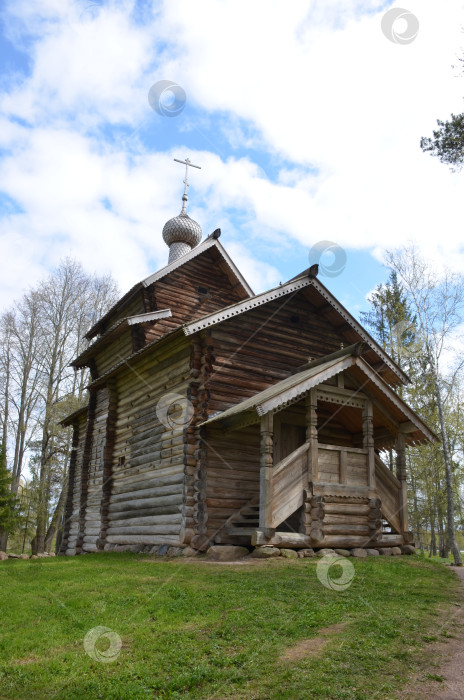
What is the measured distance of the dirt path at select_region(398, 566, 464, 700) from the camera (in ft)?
14.0

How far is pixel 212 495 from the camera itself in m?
13.0

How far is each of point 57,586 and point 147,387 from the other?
7631 millimetres

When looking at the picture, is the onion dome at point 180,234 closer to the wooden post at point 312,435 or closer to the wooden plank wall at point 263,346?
the wooden plank wall at point 263,346

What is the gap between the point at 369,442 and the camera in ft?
43.4

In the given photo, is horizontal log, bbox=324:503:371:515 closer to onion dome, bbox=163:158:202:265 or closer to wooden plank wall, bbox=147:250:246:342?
wooden plank wall, bbox=147:250:246:342

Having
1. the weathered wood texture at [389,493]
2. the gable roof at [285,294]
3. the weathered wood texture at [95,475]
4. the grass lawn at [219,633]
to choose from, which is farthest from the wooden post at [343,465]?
the weathered wood texture at [95,475]

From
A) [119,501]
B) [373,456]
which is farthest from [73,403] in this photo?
[373,456]

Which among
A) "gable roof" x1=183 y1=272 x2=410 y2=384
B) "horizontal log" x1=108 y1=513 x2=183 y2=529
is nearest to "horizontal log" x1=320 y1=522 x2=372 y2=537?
"horizontal log" x1=108 y1=513 x2=183 y2=529

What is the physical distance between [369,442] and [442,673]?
342 inches

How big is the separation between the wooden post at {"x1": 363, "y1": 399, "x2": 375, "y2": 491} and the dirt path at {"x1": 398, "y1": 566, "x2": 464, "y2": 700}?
7.04 metres
